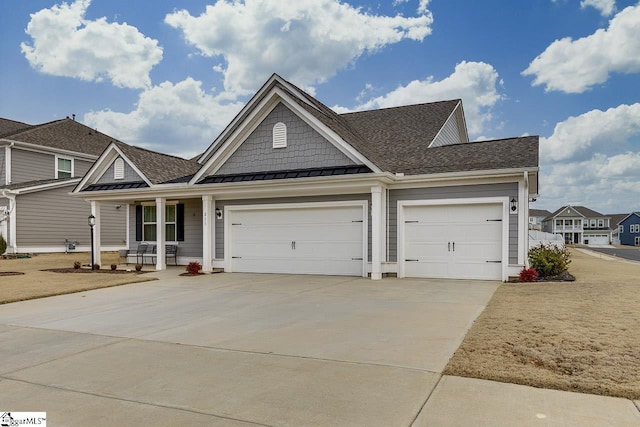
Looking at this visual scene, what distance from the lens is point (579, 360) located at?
437 cm

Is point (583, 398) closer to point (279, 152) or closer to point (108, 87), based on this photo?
point (279, 152)

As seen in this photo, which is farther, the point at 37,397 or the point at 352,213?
the point at 352,213

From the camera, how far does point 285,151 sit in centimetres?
1379

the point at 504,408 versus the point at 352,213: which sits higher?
the point at 352,213

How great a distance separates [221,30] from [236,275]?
8862 mm

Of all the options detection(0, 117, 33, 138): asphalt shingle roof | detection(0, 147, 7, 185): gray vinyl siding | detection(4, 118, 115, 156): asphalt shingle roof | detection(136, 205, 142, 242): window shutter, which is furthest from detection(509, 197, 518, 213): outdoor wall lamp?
detection(0, 117, 33, 138): asphalt shingle roof

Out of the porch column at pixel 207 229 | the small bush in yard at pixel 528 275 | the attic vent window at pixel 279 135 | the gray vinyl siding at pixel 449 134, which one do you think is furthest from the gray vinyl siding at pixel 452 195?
the porch column at pixel 207 229

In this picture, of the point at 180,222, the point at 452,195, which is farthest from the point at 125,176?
the point at 452,195

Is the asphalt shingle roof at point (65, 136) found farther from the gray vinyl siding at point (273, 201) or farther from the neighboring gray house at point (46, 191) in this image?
the gray vinyl siding at point (273, 201)

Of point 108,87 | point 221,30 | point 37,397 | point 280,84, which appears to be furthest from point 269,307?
point 108,87

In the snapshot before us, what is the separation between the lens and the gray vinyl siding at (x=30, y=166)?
2255cm

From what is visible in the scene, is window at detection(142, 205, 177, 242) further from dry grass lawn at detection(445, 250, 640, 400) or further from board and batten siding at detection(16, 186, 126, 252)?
dry grass lawn at detection(445, 250, 640, 400)

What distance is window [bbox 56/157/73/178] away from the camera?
2438 centimetres

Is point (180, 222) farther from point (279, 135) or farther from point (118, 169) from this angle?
point (279, 135)
